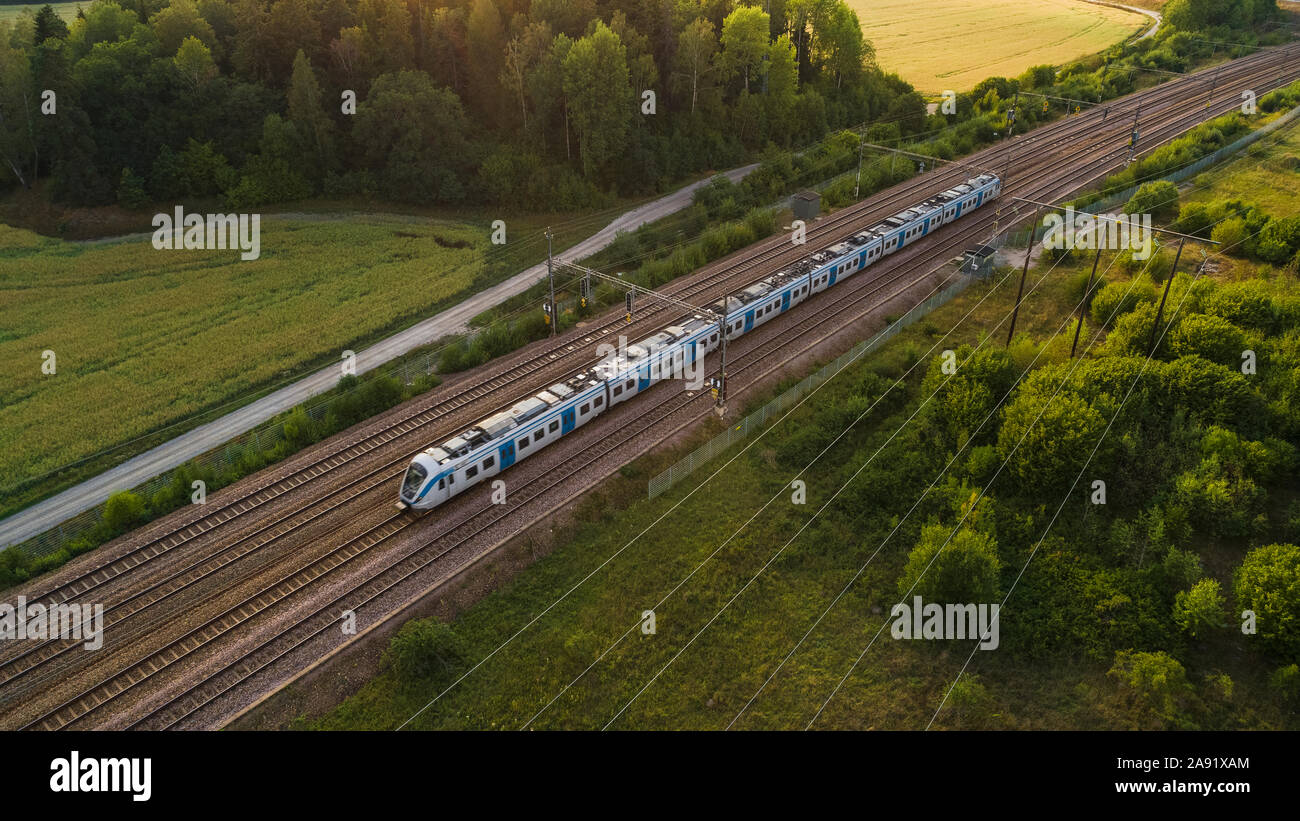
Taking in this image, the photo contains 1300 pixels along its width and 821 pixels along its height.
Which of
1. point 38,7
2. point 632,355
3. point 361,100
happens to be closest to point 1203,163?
point 632,355

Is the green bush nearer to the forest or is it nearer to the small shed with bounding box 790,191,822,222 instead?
the forest

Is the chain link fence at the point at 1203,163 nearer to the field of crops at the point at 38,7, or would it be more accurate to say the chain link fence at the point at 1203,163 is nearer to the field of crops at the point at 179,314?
the field of crops at the point at 179,314

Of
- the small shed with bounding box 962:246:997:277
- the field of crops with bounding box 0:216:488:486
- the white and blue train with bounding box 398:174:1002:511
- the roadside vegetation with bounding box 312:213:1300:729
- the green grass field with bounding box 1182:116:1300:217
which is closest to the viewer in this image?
the roadside vegetation with bounding box 312:213:1300:729

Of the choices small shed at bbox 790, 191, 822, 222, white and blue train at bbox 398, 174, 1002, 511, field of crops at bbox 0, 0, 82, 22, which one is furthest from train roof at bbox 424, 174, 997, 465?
field of crops at bbox 0, 0, 82, 22

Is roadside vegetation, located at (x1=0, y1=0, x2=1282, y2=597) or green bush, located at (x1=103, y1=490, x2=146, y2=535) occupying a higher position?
roadside vegetation, located at (x1=0, y1=0, x2=1282, y2=597)

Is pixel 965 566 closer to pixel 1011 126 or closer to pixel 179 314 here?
pixel 179 314

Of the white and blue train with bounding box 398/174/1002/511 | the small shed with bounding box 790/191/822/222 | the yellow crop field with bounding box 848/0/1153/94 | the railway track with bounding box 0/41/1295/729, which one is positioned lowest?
the railway track with bounding box 0/41/1295/729

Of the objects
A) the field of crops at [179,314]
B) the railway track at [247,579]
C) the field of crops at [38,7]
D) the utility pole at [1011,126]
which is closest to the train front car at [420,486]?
the railway track at [247,579]
